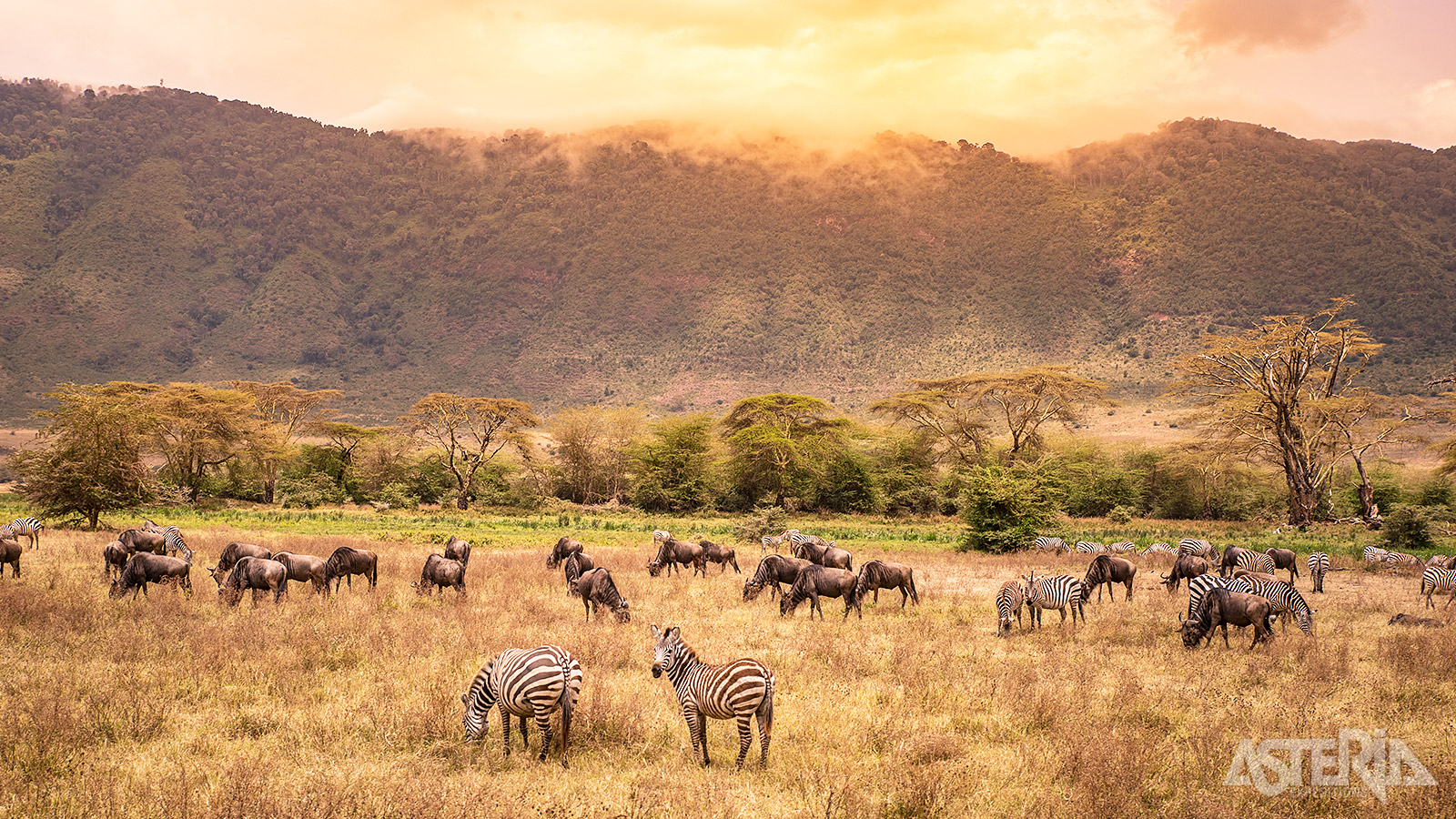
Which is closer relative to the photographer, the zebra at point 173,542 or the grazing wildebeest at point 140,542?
the grazing wildebeest at point 140,542

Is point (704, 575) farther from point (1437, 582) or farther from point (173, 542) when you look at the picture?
point (1437, 582)

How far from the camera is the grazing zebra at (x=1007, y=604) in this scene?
14.8 meters

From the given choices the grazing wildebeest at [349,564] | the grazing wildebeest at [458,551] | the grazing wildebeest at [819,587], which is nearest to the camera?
the grazing wildebeest at [819,587]

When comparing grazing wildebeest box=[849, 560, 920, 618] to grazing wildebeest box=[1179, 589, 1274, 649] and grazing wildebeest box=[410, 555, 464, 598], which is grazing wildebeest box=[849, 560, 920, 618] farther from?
grazing wildebeest box=[410, 555, 464, 598]

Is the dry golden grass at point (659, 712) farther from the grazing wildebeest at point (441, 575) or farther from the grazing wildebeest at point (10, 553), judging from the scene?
the grazing wildebeest at point (10, 553)

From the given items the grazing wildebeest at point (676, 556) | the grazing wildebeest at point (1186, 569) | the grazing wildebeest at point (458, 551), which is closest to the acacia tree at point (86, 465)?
the grazing wildebeest at point (458, 551)

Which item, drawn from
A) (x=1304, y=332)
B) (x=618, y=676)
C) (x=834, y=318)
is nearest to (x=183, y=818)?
(x=618, y=676)

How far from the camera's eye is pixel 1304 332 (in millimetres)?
40375

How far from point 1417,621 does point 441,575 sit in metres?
21.8

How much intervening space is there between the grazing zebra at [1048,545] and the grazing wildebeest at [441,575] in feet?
78.3

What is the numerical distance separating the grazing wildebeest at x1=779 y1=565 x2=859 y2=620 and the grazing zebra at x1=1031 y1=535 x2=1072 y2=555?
18405mm

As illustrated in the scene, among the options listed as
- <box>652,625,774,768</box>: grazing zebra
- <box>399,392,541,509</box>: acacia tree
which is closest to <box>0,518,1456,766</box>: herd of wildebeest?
<box>652,625,774,768</box>: grazing zebra

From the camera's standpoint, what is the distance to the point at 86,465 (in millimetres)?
28828

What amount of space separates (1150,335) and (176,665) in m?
150
